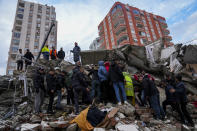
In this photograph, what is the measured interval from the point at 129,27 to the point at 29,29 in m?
35.0

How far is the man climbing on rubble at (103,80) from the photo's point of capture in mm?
4662

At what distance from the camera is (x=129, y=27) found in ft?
108

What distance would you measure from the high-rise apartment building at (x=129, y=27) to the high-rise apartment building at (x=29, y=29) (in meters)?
19.2

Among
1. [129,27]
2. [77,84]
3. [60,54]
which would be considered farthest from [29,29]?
[77,84]

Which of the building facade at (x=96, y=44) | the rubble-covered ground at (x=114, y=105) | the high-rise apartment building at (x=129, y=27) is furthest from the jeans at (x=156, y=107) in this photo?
the building facade at (x=96, y=44)

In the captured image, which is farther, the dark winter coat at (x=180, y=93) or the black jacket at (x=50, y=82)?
the black jacket at (x=50, y=82)

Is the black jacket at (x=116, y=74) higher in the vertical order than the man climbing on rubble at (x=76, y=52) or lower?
lower

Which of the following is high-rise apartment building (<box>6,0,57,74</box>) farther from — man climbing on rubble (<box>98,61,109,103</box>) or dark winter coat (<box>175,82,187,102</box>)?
dark winter coat (<box>175,82,187,102</box>)

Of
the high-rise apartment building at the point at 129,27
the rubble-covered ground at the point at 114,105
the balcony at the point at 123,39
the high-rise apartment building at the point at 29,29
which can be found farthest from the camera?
the high-rise apartment building at the point at 29,29

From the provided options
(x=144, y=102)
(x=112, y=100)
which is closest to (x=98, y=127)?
(x=112, y=100)

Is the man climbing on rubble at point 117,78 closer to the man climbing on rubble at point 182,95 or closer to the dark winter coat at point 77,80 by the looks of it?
the dark winter coat at point 77,80

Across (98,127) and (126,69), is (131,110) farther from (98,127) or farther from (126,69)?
(126,69)

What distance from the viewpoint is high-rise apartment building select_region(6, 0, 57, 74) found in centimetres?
3488

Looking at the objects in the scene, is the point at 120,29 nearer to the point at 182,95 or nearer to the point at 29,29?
the point at 29,29
